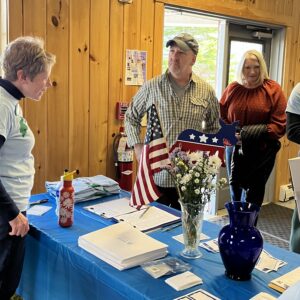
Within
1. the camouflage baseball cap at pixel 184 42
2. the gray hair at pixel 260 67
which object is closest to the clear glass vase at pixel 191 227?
the camouflage baseball cap at pixel 184 42

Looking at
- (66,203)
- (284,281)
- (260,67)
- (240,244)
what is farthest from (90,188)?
(260,67)

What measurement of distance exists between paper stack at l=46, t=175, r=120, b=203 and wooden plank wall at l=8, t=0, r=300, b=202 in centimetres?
58

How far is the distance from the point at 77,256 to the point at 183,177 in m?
0.52

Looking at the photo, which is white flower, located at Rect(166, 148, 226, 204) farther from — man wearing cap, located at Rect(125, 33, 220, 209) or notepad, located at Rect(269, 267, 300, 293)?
man wearing cap, located at Rect(125, 33, 220, 209)

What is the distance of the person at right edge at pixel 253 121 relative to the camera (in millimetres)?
3115

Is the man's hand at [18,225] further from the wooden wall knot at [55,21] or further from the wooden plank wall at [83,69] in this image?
the wooden wall knot at [55,21]

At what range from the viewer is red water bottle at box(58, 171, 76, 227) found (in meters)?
1.86

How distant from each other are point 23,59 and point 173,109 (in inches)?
41.1

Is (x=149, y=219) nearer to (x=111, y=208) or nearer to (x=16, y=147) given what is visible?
(x=111, y=208)

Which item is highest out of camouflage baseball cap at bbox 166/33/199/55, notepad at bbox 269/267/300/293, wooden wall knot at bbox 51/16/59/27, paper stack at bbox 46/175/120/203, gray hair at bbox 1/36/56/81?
wooden wall knot at bbox 51/16/59/27

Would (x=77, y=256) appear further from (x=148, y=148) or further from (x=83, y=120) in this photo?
(x=83, y=120)

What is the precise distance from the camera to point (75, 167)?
3.03 m

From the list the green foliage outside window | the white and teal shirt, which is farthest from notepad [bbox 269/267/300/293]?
the green foliage outside window

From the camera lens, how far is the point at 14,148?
1.64 meters
